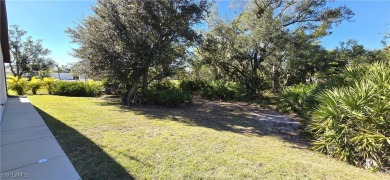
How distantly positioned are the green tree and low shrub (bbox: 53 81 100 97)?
18.2 metres

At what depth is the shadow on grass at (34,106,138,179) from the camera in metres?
3.14

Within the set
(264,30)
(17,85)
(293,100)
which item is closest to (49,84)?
(17,85)

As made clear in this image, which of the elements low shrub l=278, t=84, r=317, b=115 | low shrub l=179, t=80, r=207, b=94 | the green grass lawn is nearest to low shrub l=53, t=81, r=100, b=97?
low shrub l=179, t=80, r=207, b=94

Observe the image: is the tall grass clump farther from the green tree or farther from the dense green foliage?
the green tree

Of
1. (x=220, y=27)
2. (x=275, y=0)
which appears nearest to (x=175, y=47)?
(x=220, y=27)

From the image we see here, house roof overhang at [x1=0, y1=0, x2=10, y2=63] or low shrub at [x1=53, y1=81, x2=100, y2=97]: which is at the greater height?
house roof overhang at [x1=0, y1=0, x2=10, y2=63]

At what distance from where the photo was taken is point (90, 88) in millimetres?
13883

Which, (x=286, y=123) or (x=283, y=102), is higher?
(x=283, y=102)

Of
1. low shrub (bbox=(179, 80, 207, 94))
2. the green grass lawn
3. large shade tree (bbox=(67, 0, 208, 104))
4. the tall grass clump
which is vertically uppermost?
large shade tree (bbox=(67, 0, 208, 104))

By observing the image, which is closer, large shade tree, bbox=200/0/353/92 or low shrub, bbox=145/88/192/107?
low shrub, bbox=145/88/192/107

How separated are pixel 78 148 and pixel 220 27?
11.6 meters

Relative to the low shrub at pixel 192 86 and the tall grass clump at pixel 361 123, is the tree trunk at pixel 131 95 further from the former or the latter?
the tall grass clump at pixel 361 123

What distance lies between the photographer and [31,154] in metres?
3.58

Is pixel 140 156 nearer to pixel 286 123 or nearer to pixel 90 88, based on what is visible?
pixel 286 123
